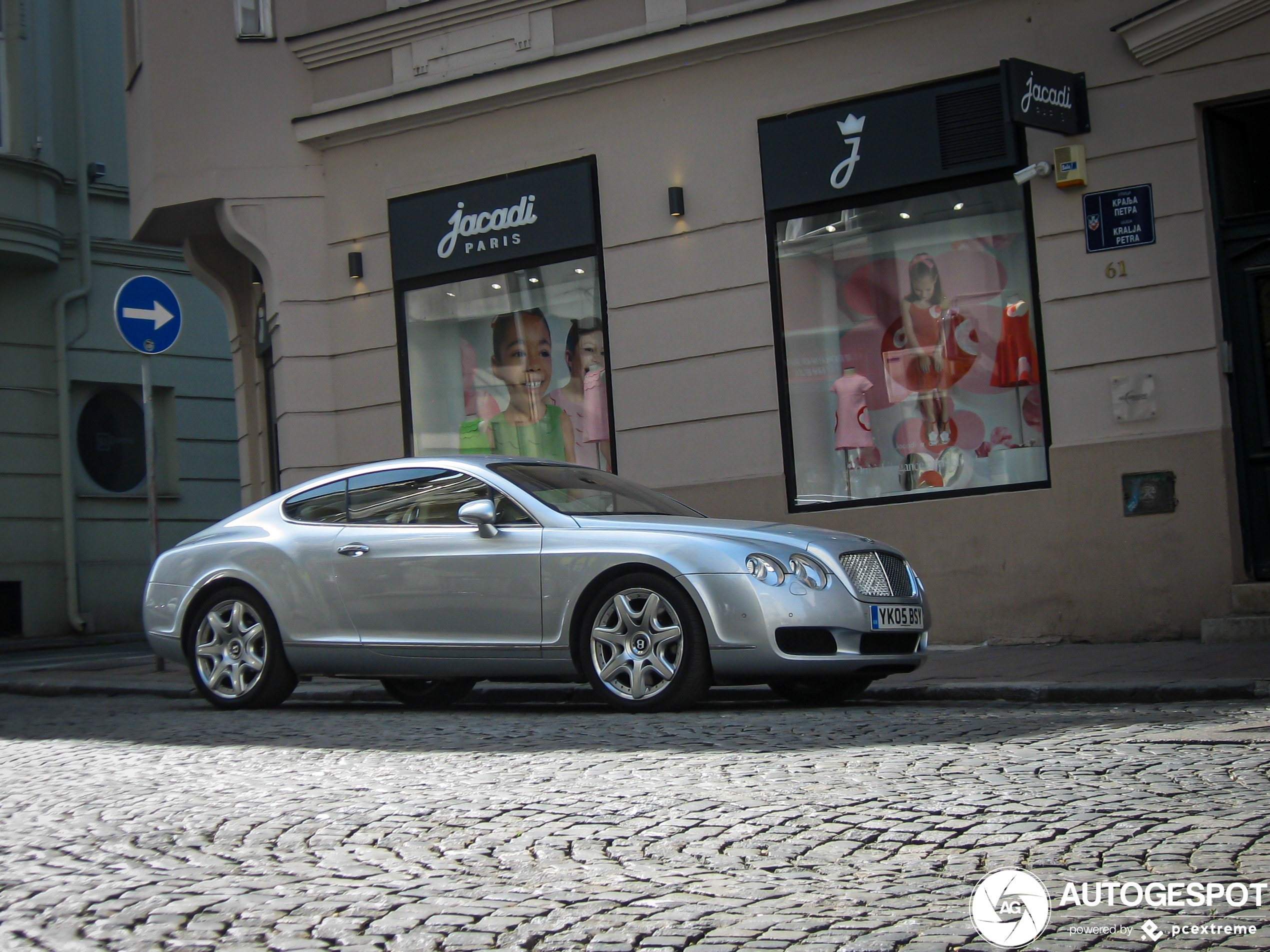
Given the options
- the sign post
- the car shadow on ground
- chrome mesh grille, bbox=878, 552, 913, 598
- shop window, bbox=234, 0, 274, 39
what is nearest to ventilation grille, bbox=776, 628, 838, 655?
the car shadow on ground

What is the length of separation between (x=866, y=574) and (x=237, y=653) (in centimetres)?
385

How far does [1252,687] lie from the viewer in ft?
25.0

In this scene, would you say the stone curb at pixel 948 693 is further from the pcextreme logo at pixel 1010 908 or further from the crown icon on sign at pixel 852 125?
the crown icon on sign at pixel 852 125

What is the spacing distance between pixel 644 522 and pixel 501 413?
6492mm

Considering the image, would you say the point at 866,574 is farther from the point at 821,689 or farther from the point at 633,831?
the point at 633,831

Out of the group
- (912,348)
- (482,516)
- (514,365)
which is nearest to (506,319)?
(514,365)

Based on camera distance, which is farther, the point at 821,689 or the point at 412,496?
the point at 412,496

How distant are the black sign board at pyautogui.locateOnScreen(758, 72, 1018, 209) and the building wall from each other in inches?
459

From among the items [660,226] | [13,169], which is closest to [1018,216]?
[660,226]

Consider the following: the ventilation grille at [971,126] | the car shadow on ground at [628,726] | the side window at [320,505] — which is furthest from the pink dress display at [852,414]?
the side window at [320,505]

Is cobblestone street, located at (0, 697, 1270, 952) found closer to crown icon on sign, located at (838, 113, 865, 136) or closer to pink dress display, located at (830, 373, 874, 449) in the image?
pink dress display, located at (830, 373, 874, 449)

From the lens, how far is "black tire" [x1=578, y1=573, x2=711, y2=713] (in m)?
7.70

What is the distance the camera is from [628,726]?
23.7 ft

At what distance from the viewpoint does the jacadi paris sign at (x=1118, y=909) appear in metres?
3.31
